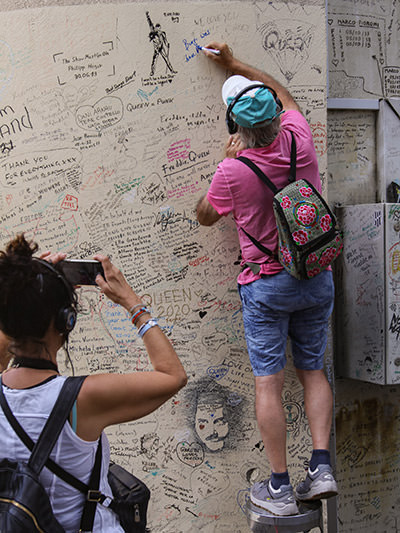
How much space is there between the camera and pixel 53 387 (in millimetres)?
2027

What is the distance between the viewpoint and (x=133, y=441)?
12.6 ft

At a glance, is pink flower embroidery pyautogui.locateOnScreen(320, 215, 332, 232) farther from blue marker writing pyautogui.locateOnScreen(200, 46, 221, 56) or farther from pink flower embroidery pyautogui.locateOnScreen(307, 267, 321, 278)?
blue marker writing pyautogui.locateOnScreen(200, 46, 221, 56)

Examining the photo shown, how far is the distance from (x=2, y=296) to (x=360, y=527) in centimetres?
358

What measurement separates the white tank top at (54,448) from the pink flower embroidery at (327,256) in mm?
1542

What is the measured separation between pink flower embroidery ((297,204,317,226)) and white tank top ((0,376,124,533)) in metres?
1.49

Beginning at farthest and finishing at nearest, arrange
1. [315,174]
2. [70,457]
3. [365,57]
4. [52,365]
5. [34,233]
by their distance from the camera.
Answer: [365,57] → [34,233] → [315,174] → [52,365] → [70,457]

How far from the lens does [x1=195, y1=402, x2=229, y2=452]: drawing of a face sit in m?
3.87

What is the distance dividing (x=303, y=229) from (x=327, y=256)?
0.21 meters

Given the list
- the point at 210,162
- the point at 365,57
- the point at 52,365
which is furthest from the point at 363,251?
the point at 52,365

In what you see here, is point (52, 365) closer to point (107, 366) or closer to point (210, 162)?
point (107, 366)

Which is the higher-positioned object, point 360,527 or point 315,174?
point 315,174

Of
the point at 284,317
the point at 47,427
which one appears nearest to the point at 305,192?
the point at 284,317

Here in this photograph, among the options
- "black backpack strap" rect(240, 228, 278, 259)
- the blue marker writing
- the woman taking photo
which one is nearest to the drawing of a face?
"black backpack strap" rect(240, 228, 278, 259)

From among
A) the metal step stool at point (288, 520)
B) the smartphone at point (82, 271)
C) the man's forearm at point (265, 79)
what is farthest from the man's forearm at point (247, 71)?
the metal step stool at point (288, 520)
